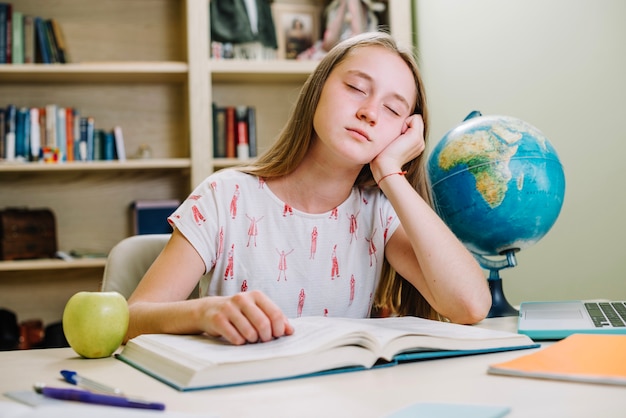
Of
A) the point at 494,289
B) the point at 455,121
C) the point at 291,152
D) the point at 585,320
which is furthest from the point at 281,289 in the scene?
the point at 455,121

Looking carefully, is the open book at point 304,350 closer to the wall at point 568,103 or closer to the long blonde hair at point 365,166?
the long blonde hair at point 365,166

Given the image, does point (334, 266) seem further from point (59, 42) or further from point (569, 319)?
point (59, 42)

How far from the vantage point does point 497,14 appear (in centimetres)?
297

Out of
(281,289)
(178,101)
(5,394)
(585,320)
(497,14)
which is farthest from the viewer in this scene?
(178,101)

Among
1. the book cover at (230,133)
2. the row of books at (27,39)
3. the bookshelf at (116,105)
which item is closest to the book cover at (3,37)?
the row of books at (27,39)

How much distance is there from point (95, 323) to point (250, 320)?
238 mm

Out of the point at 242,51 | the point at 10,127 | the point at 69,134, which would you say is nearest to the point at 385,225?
the point at 242,51

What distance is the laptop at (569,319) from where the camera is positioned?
1.19 m

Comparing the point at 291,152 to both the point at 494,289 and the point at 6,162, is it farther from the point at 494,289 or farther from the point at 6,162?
the point at 6,162

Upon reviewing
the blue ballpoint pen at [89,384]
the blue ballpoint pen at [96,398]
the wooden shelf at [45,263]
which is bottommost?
the wooden shelf at [45,263]

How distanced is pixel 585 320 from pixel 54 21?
2.94 m

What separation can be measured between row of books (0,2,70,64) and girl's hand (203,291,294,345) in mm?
2771

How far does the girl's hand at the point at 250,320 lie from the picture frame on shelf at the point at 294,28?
2875 mm

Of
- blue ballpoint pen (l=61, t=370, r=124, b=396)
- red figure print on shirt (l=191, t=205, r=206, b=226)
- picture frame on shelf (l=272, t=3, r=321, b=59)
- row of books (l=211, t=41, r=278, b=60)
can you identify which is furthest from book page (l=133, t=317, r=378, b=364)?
picture frame on shelf (l=272, t=3, r=321, b=59)
